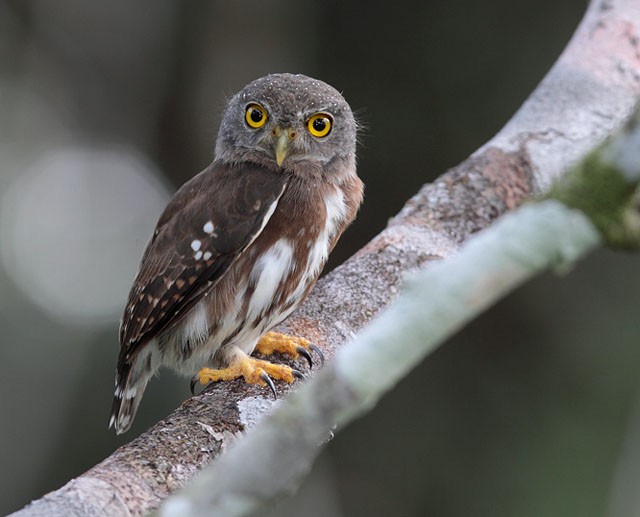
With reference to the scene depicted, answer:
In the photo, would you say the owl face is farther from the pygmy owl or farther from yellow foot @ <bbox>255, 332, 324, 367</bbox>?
yellow foot @ <bbox>255, 332, 324, 367</bbox>

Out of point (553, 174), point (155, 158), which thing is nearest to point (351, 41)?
point (155, 158)

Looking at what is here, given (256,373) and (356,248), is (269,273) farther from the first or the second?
(356,248)

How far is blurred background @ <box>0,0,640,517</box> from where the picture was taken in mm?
5906

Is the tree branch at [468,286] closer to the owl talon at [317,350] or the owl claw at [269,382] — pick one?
the owl claw at [269,382]

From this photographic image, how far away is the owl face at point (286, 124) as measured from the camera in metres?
3.97

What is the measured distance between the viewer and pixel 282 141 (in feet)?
12.9

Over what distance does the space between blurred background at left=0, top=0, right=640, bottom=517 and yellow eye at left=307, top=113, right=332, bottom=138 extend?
1586mm

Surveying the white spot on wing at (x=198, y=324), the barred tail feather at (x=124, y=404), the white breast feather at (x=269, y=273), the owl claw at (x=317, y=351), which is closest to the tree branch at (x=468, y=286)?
the owl claw at (x=317, y=351)

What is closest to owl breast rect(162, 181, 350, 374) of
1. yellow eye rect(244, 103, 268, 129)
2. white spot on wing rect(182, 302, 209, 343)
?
white spot on wing rect(182, 302, 209, 343)

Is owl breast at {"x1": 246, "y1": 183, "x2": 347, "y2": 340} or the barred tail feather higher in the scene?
owl breast at {"x1": 246, "y1": 183, "x2": 347, "y2": 340}

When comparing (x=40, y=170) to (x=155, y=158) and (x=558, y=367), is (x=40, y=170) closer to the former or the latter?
(x=155, y=158)

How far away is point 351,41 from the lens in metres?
6.85

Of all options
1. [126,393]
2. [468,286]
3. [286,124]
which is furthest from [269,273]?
[468,286]

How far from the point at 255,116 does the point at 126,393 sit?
1.48 meters
